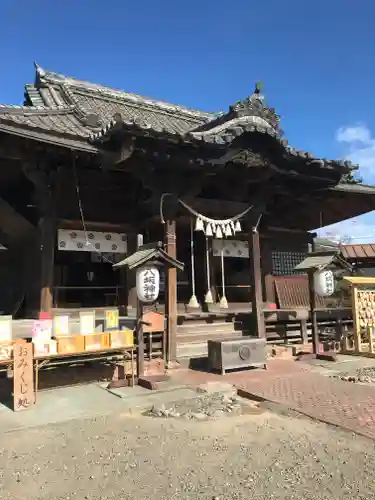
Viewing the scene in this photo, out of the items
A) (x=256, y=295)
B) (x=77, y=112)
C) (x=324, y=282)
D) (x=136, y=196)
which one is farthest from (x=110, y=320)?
(x=324, y=282)

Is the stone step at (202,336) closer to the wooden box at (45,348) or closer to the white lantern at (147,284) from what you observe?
the white lantern at (147,284)

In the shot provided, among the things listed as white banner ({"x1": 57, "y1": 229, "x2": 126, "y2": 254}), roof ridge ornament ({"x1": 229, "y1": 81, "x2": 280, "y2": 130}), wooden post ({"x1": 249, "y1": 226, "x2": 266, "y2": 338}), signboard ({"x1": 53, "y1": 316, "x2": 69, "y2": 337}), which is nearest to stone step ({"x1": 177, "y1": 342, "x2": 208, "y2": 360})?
wooden post ({"x1": 249, "y1": 226, "x2": 266, "y2": 338})

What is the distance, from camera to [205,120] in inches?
681

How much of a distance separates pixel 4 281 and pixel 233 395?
7.70m

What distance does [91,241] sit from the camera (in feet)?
35.7

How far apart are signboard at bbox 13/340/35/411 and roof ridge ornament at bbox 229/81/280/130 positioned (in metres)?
7.25

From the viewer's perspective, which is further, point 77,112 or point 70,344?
point 77,112

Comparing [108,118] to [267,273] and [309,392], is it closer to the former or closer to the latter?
[267,273]

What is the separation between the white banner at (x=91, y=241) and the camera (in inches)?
412

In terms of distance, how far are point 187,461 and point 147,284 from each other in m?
4.23

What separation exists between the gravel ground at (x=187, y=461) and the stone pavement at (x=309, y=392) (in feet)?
1.46

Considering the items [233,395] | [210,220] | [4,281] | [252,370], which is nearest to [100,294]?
[4,281]

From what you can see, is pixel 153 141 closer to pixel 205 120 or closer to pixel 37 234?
pixel 37 234

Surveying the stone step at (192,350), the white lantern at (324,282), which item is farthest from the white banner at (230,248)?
the stone step at (192,350)
